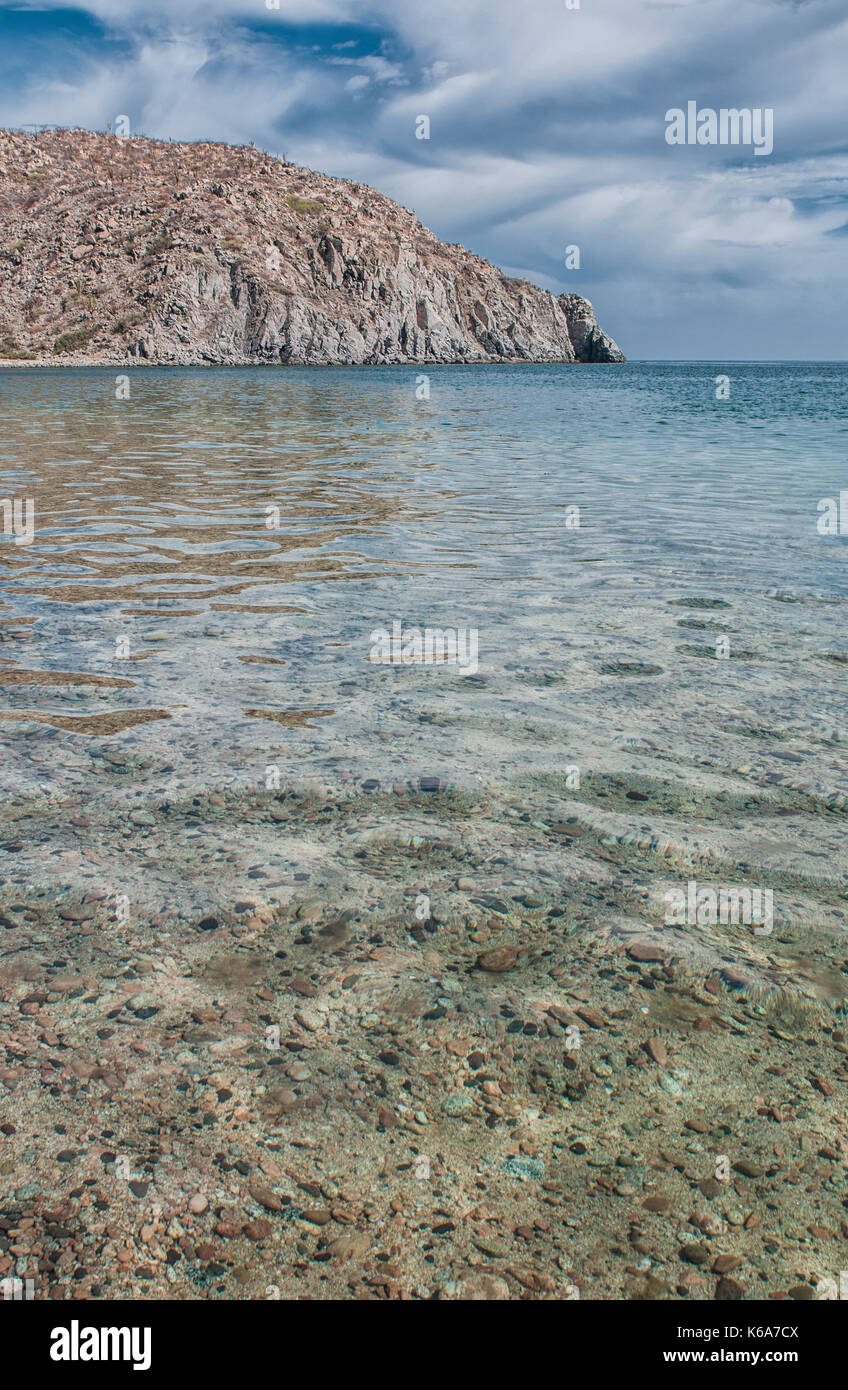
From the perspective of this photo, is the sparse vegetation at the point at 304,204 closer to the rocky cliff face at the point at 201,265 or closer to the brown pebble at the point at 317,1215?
the rocky cliff face at the point at 201,265

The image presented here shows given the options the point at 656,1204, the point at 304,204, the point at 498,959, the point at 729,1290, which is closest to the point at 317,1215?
the point at 656,1204

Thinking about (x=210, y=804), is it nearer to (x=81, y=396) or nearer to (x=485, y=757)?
(x=485, y=757)

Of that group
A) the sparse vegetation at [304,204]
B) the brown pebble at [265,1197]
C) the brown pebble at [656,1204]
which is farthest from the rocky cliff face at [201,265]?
the brown pebble at [656,1204]

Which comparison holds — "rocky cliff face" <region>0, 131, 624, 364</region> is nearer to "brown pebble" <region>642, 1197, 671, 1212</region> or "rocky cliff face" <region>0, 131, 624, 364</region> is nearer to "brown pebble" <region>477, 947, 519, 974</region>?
"brown pebble" <region>477, 947, 519, 974</region>

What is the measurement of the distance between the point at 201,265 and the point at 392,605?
14513 centimetres

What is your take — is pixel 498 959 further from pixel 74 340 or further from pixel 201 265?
pixel 201 265

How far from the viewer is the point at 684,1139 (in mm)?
2414

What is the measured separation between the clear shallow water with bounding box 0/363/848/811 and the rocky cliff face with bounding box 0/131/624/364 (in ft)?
402

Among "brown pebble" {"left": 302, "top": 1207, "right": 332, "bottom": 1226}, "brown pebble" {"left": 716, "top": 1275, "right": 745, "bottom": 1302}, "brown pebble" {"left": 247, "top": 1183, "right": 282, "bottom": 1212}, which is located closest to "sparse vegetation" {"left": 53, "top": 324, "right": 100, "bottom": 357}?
"brown pebble" {"left": 247, "top": 1183, "right": 282, "bottom": 1212}

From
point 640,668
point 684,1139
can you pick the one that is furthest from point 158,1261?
point 640,668

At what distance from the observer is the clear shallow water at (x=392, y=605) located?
16.4 feet

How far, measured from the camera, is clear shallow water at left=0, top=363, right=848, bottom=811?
498 centimetres

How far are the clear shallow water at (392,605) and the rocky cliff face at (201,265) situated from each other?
122529 millimetres
